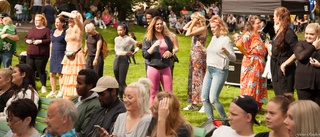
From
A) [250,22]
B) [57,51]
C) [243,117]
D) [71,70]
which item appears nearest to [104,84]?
[243,117]

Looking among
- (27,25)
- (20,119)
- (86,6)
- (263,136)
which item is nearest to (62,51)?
(20,119)

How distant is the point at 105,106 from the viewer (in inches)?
294

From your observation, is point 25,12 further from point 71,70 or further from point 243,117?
point 243,117

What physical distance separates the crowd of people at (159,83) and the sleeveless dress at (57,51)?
19mm

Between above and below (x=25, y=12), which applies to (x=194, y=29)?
below

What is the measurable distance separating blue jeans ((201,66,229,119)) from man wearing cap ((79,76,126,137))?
9.24ft

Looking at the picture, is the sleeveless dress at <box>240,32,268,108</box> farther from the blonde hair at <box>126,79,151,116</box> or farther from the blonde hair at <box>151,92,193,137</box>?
the blonde hair at <box>151,92,193,137</box>

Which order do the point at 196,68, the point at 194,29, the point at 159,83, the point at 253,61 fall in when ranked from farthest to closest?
the point at 196,68, the point at 194,29, the point at 253,61, the point at 159,83

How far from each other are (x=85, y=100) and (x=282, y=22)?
10.8 ft

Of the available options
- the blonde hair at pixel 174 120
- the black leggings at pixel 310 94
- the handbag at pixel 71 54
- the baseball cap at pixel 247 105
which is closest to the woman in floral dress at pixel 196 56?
the handbag at pixel 71 54

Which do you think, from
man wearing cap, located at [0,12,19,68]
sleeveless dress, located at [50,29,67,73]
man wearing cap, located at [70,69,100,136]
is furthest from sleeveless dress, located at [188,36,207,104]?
man wearing cap, located at [0,12,19,68]

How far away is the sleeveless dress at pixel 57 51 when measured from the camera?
43.3 feet

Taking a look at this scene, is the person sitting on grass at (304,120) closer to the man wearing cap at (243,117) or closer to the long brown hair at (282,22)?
the man wearing cap at (243,117)

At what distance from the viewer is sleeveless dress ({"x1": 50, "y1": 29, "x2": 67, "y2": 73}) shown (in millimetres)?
13188
